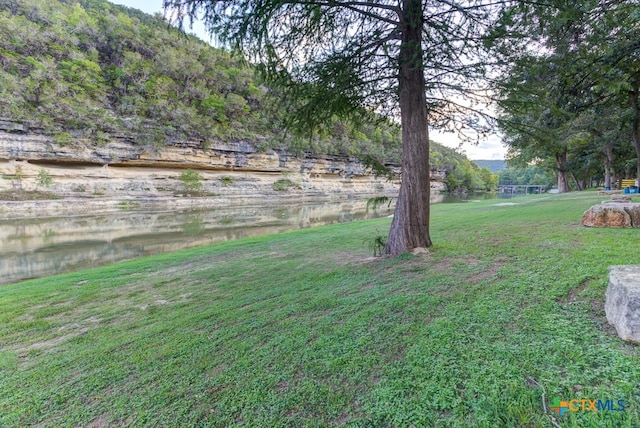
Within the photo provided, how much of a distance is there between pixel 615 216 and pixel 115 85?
2089 inches

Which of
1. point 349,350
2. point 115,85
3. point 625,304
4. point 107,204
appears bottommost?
point 349,350

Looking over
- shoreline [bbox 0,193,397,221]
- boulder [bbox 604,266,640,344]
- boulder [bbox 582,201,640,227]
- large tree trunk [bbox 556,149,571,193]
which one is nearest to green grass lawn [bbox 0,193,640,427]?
boulder [bbox 604,266,640,344]

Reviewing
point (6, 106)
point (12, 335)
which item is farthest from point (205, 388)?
point (6, 106)

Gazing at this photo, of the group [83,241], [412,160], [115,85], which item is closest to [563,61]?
[412,160]

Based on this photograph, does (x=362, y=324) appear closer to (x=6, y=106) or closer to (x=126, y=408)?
(x=126, y=408)

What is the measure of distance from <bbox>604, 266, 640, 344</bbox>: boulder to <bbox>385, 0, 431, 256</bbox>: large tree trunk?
121 inches

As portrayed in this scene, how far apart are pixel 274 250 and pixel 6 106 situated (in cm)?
3368

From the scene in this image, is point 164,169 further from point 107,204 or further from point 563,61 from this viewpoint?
point 563,61

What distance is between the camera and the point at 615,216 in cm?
522

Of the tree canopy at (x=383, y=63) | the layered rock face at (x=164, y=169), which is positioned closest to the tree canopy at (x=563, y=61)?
the tree canopy at (x=383, y=63)

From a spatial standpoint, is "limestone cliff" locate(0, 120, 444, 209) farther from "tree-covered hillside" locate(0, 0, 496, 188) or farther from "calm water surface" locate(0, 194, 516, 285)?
"calm water surface" locate(0, 194, 516, 285)

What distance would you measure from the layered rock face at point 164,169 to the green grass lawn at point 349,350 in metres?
25.9

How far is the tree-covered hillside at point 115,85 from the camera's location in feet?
98.9

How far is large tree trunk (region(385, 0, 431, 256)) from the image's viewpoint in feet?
16.3
